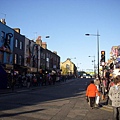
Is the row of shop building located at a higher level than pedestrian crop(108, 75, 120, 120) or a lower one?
higher

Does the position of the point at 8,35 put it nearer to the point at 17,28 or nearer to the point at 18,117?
the point at 17,28

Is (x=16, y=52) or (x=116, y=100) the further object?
(x=16, y=52)

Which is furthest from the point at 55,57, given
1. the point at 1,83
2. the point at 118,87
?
the point at 118,87

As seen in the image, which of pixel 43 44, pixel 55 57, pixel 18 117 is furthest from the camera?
pixel 55 57

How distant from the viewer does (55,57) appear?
232ft

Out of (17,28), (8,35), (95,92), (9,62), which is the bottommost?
(95,92)

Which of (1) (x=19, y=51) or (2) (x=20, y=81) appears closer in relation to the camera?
(2) (x=20, y=81)

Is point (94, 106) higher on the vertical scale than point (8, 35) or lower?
lower

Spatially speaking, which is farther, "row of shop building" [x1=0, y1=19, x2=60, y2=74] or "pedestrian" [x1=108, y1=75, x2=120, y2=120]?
"row of shop building" [x1=0, y1=19, x2=60, y2=74]

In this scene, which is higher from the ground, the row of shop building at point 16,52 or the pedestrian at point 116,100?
the row of shop building at point 16,52

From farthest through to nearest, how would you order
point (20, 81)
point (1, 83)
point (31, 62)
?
1. point (31, 62)
2. point (20, 81)
3. point (1, 83)

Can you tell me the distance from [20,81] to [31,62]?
14406mm

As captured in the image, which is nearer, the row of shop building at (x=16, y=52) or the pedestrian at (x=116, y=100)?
the pedestrian at (x=116, y=100)

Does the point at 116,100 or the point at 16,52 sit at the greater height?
the point at 16,52
